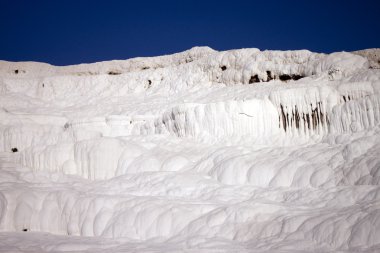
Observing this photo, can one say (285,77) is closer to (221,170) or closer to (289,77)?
(289,77)

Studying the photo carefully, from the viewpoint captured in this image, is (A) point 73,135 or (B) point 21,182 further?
(A) point 73,135

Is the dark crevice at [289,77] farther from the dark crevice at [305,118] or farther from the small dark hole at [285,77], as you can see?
the dark crevice at [305,118]

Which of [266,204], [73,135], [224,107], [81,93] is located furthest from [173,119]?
[81,93]

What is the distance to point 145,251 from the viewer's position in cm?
1359

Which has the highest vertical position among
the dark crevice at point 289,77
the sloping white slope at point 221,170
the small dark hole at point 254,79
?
the small dark hole at point 254,79

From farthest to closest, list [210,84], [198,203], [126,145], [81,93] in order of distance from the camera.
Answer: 1. [81,93]
2. [210,84]
3. [126,145]
4. [198,203]

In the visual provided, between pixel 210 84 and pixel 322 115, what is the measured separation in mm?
16136

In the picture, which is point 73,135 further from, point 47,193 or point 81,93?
point 81,93

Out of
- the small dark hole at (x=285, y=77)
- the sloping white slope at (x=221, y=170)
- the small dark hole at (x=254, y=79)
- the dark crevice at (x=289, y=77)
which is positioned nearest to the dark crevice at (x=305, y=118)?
the sloping white slope at (x=221, y=170)

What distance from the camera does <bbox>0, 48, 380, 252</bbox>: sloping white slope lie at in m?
14.3

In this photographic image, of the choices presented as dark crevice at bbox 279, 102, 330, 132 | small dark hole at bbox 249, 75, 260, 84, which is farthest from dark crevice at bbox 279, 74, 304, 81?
dark crevice at bbox 279, 102, 330, 132

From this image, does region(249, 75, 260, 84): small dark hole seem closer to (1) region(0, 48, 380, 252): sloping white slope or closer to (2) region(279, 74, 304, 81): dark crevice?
(1) region(0, 48, 380, 252): sloping white slope

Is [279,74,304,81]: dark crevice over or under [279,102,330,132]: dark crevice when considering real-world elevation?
over

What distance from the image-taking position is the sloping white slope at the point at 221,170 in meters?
14.3
